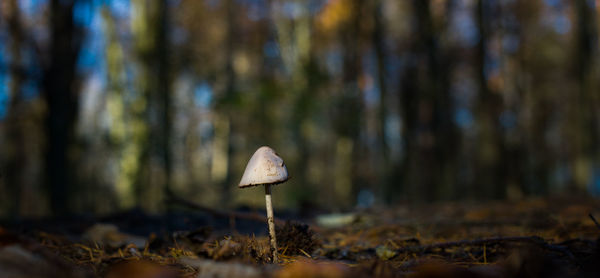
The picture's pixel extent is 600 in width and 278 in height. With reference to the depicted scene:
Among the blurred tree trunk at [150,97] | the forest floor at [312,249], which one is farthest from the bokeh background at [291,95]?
the forest floor at [312,249]

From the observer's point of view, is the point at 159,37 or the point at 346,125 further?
the point at 346,125

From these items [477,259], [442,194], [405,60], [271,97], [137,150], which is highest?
[405,60]

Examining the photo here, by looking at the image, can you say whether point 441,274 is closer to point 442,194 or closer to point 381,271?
point 381,271

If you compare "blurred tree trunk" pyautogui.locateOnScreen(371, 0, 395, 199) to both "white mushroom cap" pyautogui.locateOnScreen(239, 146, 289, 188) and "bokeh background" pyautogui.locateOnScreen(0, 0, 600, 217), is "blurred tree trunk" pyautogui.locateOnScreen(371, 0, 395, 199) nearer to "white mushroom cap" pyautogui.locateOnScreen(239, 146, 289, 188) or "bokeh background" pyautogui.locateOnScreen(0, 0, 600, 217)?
"bokeh background" pyautogui.locateOnScreen(0, 0, 600, 217)

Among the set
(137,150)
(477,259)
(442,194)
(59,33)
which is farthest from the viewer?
(442,194)

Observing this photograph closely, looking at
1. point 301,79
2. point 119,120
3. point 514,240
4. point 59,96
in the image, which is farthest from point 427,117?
point 59,96

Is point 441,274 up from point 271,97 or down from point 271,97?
down

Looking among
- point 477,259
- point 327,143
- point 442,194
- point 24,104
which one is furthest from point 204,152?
point 477,259

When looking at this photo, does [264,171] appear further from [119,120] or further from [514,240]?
[119,120]

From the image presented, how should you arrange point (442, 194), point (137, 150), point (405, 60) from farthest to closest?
point (405, 60) < point (442, 194) < point (137, 150)
